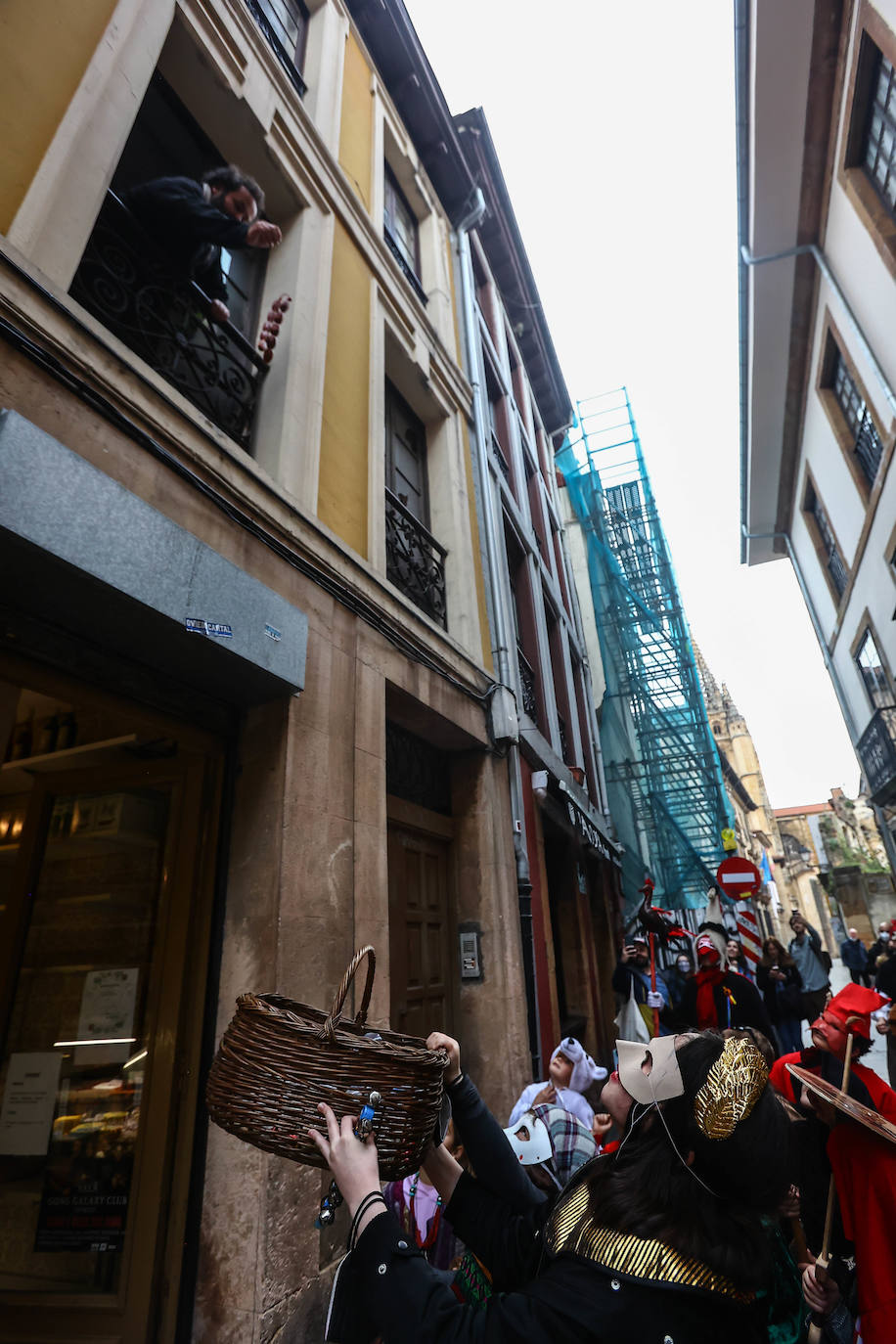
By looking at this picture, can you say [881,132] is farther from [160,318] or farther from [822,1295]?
[822,1295]

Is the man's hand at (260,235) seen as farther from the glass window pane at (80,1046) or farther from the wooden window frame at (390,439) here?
the glass window pane at (80,1046)

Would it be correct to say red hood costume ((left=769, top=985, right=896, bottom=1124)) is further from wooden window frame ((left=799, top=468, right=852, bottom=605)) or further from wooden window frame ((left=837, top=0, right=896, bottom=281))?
wooden window frame ((left=799, top=468, right=852, bottom=605))

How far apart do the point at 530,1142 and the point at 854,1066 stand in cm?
139

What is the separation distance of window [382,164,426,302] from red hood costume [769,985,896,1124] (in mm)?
7869

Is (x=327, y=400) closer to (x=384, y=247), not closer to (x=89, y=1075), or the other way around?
(x=384, y=247)

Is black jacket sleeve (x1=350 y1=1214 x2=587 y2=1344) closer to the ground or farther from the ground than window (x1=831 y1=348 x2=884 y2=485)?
closer to the ground

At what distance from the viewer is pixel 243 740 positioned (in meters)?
3.65

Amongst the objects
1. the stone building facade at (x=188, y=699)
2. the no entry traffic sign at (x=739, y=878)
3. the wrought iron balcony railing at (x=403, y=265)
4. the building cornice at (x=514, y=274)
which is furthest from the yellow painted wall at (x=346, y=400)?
the no entry traffic sign at (x=739, y=878)

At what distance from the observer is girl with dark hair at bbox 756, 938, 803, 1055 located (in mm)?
8148

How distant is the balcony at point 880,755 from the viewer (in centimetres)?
1289

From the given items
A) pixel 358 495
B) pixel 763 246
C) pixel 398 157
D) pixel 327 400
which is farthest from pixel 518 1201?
pixel 763 246

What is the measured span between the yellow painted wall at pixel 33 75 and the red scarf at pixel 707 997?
22.8 ft

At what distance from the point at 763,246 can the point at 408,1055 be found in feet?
47.2

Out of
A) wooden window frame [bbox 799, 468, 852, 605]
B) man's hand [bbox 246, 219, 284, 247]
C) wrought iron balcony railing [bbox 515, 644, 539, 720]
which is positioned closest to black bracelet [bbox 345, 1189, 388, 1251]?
man's hand [bbox 246, 219, 284, 247]
